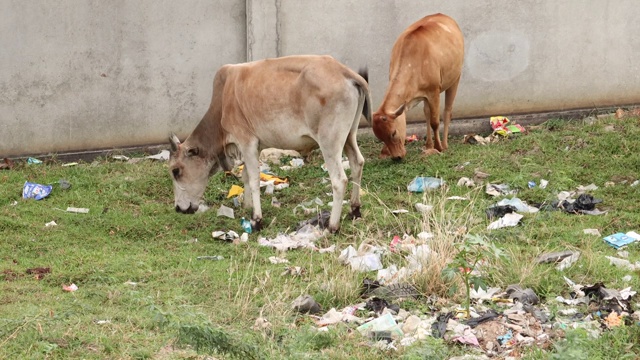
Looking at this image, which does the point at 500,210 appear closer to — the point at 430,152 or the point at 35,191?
the point at 430,152

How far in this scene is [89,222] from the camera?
9406mm

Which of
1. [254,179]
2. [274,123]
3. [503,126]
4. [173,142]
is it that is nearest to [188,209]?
[173,142]

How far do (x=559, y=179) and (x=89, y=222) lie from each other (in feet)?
14.5

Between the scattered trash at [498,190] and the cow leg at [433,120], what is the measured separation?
146 cm

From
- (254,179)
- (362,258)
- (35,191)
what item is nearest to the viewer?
(362,258)

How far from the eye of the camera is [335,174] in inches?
351

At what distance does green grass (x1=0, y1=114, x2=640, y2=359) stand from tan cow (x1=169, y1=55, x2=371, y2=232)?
0.37 metres

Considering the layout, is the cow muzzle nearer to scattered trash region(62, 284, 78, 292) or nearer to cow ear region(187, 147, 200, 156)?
cow ear region(187, 147, 200, 156)

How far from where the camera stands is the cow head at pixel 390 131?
423 inches

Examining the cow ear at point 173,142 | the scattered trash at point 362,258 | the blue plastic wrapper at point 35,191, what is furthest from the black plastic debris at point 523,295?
the blue plastic wrapper at point 35,191

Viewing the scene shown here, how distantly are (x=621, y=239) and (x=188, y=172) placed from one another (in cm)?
392

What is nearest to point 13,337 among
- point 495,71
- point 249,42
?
point 249,42

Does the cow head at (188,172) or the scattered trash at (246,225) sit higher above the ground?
the cow head at (188,172)

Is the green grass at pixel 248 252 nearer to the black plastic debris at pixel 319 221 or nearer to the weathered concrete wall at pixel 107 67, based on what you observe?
the black plastic debris at pixel 319 221
